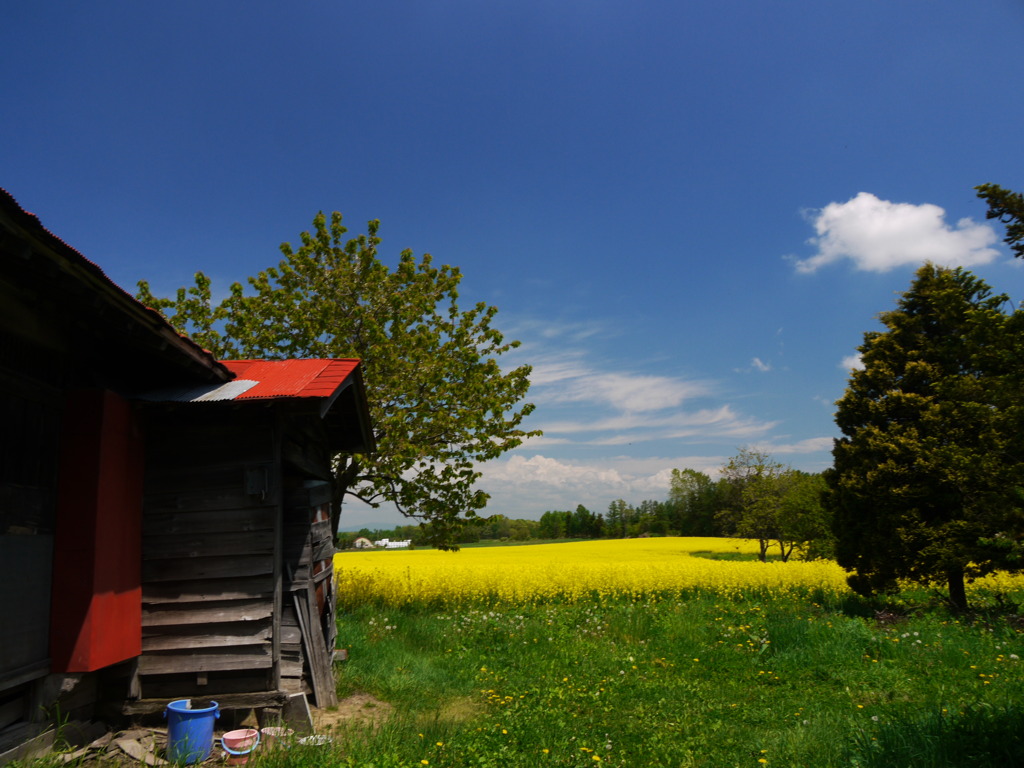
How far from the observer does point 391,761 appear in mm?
4965

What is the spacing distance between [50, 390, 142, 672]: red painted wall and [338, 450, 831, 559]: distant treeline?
9276 mm

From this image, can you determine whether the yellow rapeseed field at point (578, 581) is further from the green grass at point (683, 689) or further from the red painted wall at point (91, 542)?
the red painted wall at point (91, 542)

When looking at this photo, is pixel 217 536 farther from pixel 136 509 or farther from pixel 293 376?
pixel 293 376

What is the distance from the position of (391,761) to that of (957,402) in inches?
452

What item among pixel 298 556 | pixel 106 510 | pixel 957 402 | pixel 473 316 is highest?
pixel 473 316

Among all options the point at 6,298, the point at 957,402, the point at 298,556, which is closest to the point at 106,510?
the point at 6,298

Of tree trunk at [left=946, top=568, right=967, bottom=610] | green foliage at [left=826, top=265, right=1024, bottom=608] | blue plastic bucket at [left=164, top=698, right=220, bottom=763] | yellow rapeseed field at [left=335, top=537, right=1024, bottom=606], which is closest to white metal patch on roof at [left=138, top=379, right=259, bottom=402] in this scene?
blue plastic bucket at [left=164, top=698, right=220, bottom=763]

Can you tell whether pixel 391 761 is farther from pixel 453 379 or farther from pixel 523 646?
pixel 453 379

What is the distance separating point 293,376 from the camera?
6488 mm

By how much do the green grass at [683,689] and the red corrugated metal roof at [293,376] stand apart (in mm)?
3072

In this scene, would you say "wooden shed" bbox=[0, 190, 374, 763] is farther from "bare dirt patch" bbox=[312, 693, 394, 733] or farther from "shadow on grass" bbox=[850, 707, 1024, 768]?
"shadow on grass" bbox=[850, 707, 1024, 768]

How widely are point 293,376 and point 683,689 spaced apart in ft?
20.1

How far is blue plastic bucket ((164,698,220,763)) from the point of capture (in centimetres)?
521

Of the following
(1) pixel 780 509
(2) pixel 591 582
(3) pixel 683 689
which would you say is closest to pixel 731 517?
(1) pixel 780 509
